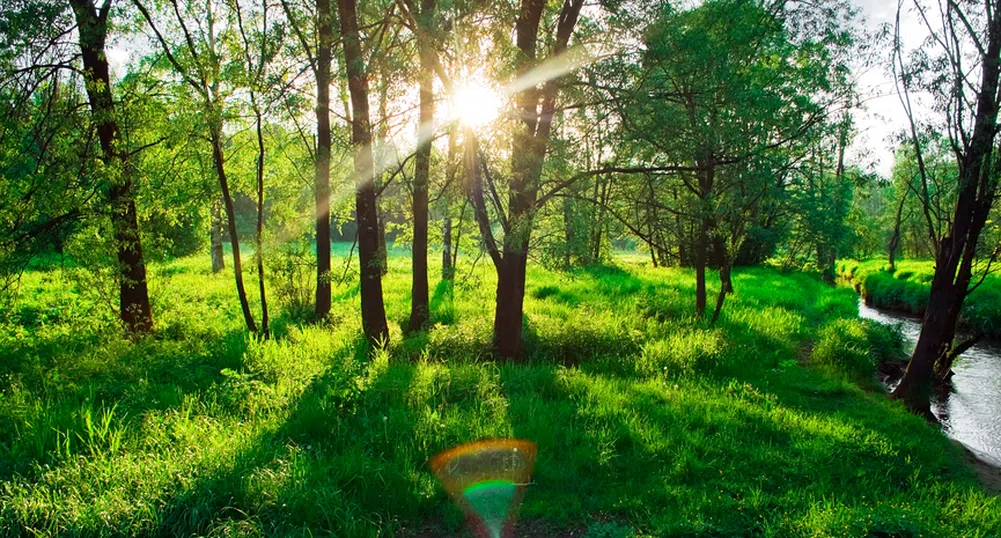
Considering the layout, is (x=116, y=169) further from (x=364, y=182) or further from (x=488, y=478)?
(x=488, y=478)

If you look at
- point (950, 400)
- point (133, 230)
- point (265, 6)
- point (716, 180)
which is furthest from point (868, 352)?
point (133, 230)

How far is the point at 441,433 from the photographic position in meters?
5.54

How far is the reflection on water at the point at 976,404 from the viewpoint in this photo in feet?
25.8

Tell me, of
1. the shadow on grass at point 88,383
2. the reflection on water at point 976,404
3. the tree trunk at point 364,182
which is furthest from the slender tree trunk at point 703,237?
the shadow on grass at point 88,383

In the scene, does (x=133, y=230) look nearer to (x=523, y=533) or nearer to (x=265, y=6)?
(x=265, y=6)

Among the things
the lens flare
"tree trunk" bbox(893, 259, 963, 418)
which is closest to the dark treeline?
"tree trunk" bbox(893, 259, 963, 418)

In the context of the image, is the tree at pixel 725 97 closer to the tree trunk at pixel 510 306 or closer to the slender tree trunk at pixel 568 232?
the slender tree trunk at pixel 568 232

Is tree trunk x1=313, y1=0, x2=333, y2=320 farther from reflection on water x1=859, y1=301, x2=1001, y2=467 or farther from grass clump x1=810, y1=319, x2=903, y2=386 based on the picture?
reflection on water x1=859, y1=301, x2=1001, y2=467

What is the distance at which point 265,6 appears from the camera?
9461mm

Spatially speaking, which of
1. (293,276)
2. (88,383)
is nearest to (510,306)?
(88,383)

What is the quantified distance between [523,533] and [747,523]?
1.88 metres

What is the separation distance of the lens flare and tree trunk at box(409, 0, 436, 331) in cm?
518

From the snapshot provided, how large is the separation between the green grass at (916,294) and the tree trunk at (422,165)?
10068mm

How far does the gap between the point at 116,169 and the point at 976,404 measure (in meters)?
15.9
